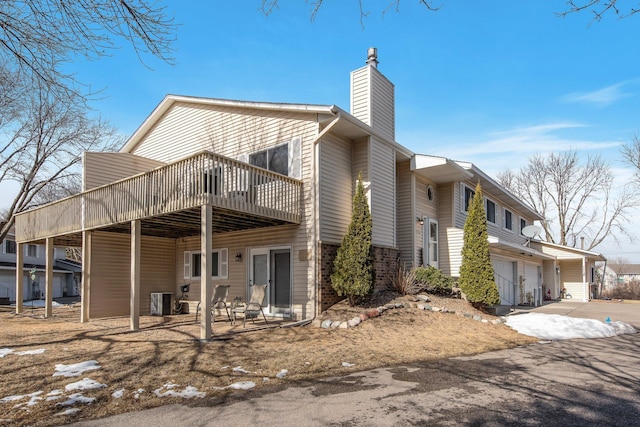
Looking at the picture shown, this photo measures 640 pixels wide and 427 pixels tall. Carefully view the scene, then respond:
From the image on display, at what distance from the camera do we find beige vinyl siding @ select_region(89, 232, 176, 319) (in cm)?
1322

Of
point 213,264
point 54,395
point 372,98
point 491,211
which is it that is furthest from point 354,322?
point 491,211

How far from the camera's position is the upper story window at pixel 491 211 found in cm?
1911

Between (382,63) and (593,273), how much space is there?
26.0m

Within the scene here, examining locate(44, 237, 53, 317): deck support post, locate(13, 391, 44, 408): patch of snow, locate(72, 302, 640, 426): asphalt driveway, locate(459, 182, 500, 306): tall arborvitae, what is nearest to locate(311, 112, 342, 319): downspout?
locate(72, 302, 640, 426): asphalt driveway

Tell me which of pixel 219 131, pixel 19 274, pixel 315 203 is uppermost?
pixel 219 131

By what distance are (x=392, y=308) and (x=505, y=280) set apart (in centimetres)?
940

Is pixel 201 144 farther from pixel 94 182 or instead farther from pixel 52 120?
pixel 52 120

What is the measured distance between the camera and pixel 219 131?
13789 millimetres

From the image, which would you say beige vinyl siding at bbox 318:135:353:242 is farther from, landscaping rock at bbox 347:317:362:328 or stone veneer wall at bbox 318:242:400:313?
landscaping rock at bbox 347:317:362:328

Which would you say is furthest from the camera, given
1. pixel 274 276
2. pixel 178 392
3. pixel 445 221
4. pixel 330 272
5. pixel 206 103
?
pixel 445 221

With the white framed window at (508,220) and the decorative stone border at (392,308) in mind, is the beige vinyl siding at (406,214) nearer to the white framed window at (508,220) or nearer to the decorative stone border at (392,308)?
the decorative stone border at (392,308)

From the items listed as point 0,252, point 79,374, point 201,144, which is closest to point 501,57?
point 79,374

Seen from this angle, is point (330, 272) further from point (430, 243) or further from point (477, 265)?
point (430, 243)

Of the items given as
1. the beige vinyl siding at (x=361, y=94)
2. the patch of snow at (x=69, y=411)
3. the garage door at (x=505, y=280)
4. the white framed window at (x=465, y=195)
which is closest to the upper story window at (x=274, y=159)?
the beige vinyl siding at (x=361, y=94)
